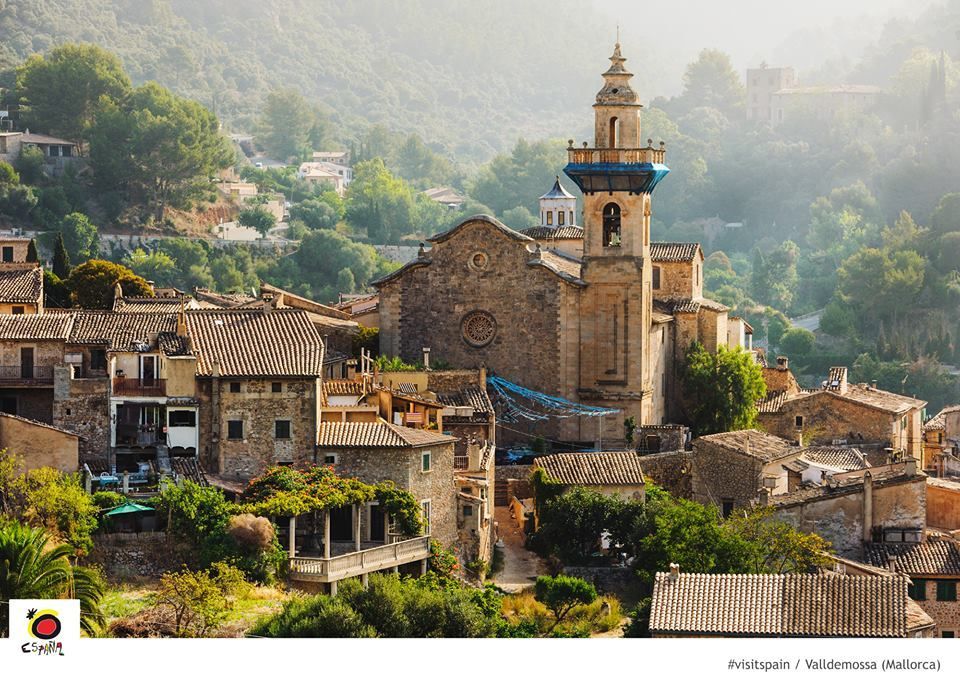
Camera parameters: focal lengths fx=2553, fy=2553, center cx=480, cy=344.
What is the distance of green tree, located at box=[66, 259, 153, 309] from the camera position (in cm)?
7038

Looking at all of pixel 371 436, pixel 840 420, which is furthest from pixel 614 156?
pixel 371 436

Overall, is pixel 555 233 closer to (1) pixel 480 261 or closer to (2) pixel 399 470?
(1) pixel 480 261

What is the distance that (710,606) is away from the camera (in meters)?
43.2

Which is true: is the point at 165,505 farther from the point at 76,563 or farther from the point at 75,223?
the point at 75,223

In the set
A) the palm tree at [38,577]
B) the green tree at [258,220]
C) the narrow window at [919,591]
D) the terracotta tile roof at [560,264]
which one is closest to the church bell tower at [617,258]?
the terracotta tile roof at [560,264]

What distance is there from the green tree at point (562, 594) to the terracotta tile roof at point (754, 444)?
8614 millimetres

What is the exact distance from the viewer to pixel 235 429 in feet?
171

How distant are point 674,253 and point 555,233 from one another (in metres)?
4.18

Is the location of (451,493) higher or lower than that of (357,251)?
lower

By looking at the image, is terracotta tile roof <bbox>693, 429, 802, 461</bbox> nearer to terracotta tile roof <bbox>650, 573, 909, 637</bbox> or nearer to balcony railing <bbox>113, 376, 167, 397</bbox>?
balcony railing <bbox>113, 376, 167, 397</bbox>

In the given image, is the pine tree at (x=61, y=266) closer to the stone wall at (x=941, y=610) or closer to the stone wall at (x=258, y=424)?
the stone wall at (x=258, y=424)

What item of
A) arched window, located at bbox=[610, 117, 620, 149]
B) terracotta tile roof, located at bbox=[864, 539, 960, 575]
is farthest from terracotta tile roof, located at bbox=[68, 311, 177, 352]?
arched window, located at bbox=[610, 117, 620, 149]

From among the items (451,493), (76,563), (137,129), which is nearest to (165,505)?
(76,563)

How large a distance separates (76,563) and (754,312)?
93.2 m
